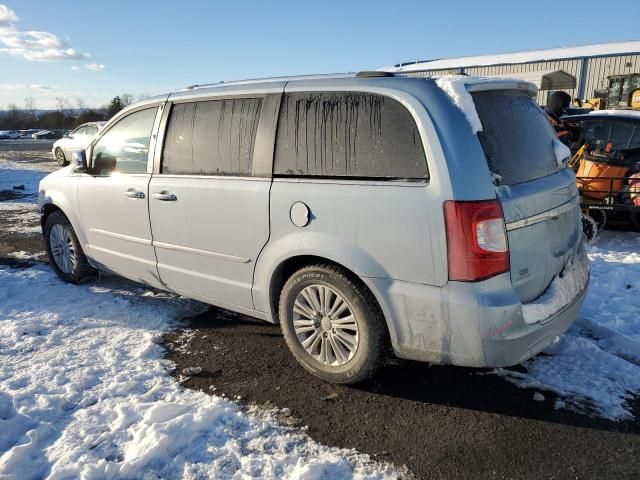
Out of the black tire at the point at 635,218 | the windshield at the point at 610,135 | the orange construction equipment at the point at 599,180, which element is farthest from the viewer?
the windshield at the point at 610,135

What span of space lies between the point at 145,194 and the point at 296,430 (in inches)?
89.5

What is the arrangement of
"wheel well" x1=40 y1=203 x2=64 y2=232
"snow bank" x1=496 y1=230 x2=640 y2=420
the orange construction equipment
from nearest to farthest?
1. "snow bank" x1=496 y1=230 x2=640 y2=420
2. "wheel well" x1=40 y1=203 x2=64 y2=232
3. the orange construction equipment

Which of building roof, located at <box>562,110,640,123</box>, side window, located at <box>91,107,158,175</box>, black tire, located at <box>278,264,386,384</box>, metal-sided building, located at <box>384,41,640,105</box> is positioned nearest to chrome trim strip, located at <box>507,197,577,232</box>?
black tire, located at <box>278,264,386,384</box>

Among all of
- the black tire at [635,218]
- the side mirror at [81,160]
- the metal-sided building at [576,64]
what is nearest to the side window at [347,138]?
the side mirror at [81,160]

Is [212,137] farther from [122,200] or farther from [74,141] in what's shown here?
[74,141]

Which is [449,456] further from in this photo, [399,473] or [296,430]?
[296,430]

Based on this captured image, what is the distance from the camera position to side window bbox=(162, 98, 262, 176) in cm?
344

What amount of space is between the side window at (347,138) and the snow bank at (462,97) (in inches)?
10.2

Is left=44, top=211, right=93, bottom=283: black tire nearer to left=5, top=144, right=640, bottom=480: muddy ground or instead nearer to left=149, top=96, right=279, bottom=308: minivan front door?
left=149, top=96, right=279, bottom=308: minivan front door

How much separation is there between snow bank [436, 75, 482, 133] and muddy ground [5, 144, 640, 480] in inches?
65.0

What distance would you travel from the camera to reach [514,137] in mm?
2941

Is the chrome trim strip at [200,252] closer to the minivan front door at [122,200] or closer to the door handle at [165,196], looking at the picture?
the minivan front door at [122,200]

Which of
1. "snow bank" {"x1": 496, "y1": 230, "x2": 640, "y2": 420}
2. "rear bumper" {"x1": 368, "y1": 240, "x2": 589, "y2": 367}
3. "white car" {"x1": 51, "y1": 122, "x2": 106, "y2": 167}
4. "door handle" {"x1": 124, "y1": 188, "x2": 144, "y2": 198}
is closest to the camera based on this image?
"rear bumper" {"x1": 368, "y1": 240, "x2": 589, "y2": 367}

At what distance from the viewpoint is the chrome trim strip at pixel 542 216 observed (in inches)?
104
